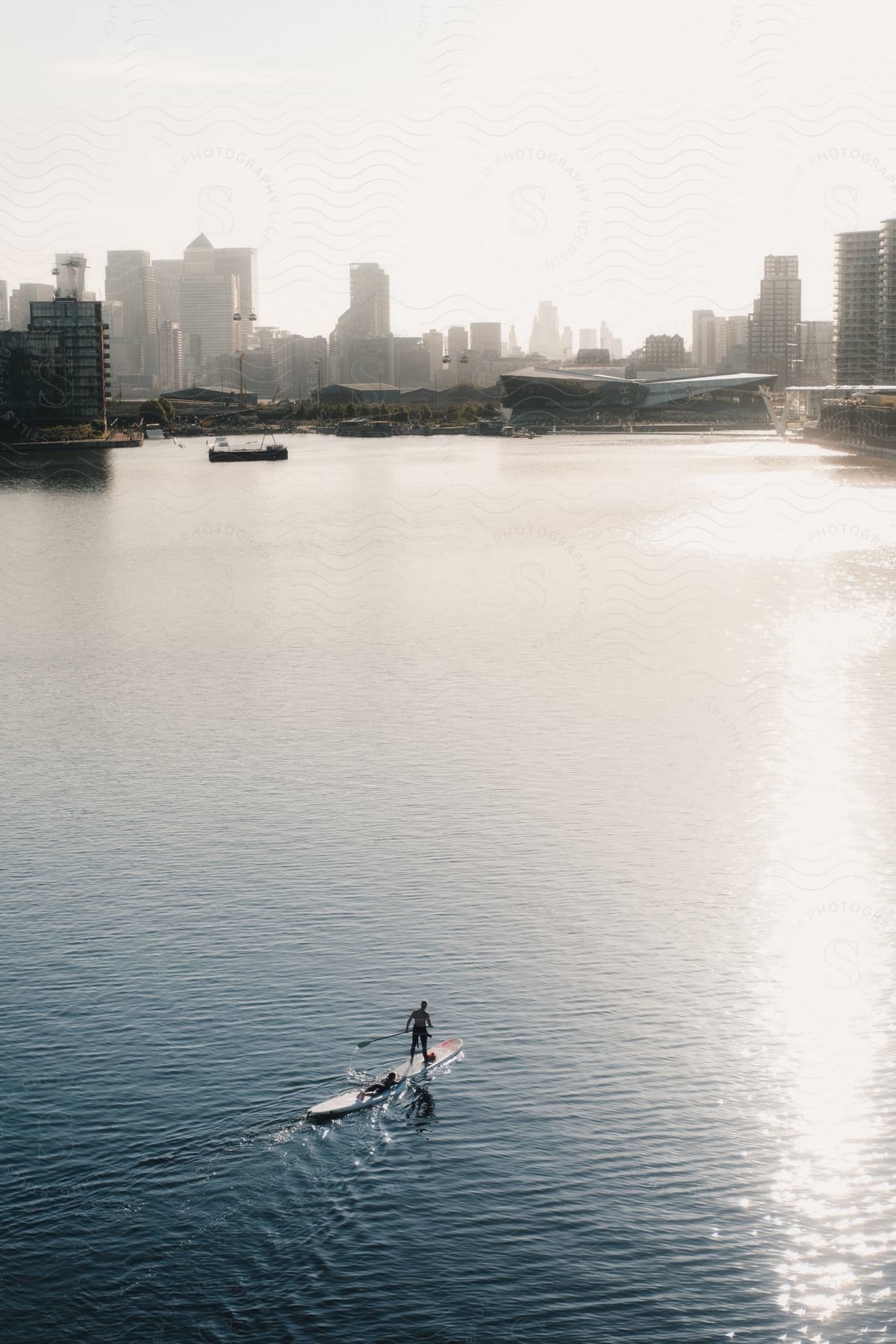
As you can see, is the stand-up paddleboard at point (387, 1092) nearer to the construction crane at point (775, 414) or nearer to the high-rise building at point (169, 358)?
the construction crane at point (775, 414)

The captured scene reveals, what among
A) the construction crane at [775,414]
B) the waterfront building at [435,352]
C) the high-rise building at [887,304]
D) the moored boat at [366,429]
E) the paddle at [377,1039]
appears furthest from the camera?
the waterfront building at [435,352]

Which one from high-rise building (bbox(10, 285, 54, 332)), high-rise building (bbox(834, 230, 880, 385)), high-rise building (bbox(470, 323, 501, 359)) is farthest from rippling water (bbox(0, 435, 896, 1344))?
high-rise building (bbox(470, 323, 501, 359))

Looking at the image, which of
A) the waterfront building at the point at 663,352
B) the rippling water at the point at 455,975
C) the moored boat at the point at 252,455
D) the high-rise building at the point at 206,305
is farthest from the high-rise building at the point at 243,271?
the rippling water at the point at 455,975

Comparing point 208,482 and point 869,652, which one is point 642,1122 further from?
point 208,482

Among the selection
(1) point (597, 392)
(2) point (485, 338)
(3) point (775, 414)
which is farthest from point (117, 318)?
(3) point (775, 414)

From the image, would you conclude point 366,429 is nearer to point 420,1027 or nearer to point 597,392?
point 597,392

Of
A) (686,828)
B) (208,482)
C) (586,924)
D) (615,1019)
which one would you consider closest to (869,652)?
(686,828)

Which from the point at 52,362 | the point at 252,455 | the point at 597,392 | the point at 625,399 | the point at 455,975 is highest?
the point at 52,362
